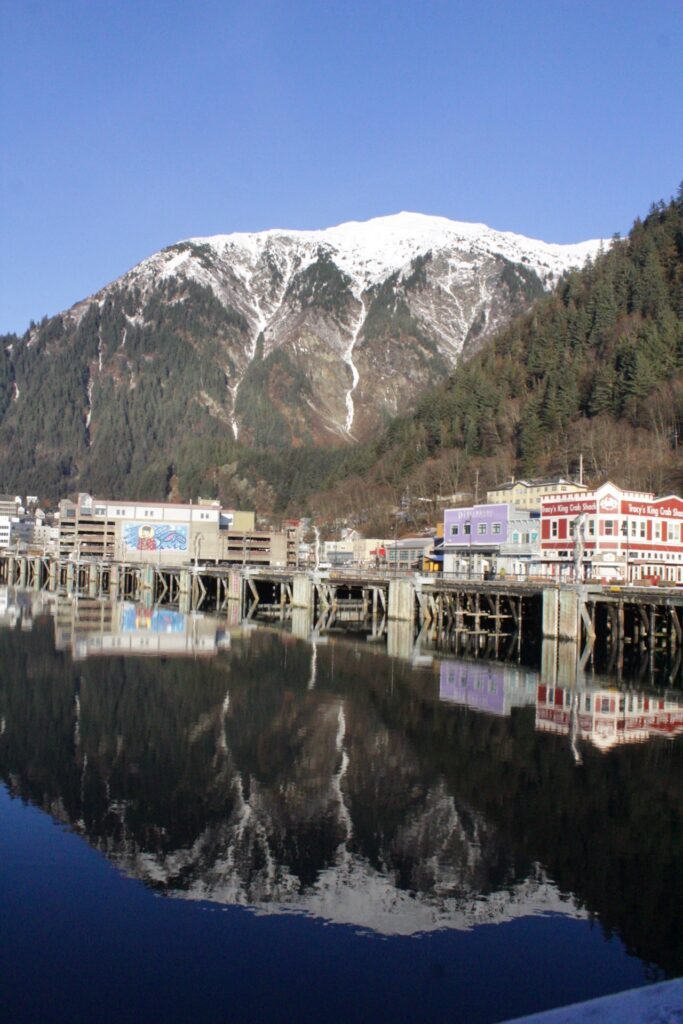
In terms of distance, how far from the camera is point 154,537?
137m

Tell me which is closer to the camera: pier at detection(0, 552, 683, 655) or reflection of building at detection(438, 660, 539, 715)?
reflection of building at detection(438, 660, 539, 715)

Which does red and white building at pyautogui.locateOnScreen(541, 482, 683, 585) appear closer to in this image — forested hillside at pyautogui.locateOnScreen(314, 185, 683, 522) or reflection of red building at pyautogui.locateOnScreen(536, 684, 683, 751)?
forested hillside at pyautogui.locateOnScreen(314, 185, 683, 522)

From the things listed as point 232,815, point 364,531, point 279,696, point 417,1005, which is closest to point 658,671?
point 279,696

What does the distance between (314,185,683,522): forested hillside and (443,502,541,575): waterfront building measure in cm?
2352

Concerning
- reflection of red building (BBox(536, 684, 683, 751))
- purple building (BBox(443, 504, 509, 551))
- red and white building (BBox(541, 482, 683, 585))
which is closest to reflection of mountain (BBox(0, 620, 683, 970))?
reflection of red building (BBox(536, 684, 683, 751))

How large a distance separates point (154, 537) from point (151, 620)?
6152 centimetres

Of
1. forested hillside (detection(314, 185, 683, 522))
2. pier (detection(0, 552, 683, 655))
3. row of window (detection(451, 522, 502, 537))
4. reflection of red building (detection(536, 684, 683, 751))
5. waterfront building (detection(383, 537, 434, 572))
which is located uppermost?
forested hillside (detection(314, 185, 683, 522))

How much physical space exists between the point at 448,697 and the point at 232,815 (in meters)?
18.9

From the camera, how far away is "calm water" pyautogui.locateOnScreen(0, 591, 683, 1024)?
15.2 meters

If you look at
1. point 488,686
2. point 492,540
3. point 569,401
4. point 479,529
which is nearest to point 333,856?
point 488,686

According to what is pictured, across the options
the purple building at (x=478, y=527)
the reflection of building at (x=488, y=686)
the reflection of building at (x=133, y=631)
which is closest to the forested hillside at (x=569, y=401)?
the purple building at (x=478, y=527)

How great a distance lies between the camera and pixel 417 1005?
14516 millimetres

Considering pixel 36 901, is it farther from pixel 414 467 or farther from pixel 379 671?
pixel 414 467

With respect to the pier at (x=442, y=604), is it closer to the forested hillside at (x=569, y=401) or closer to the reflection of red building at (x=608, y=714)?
the reflection of red building at (x=608, y=714)
